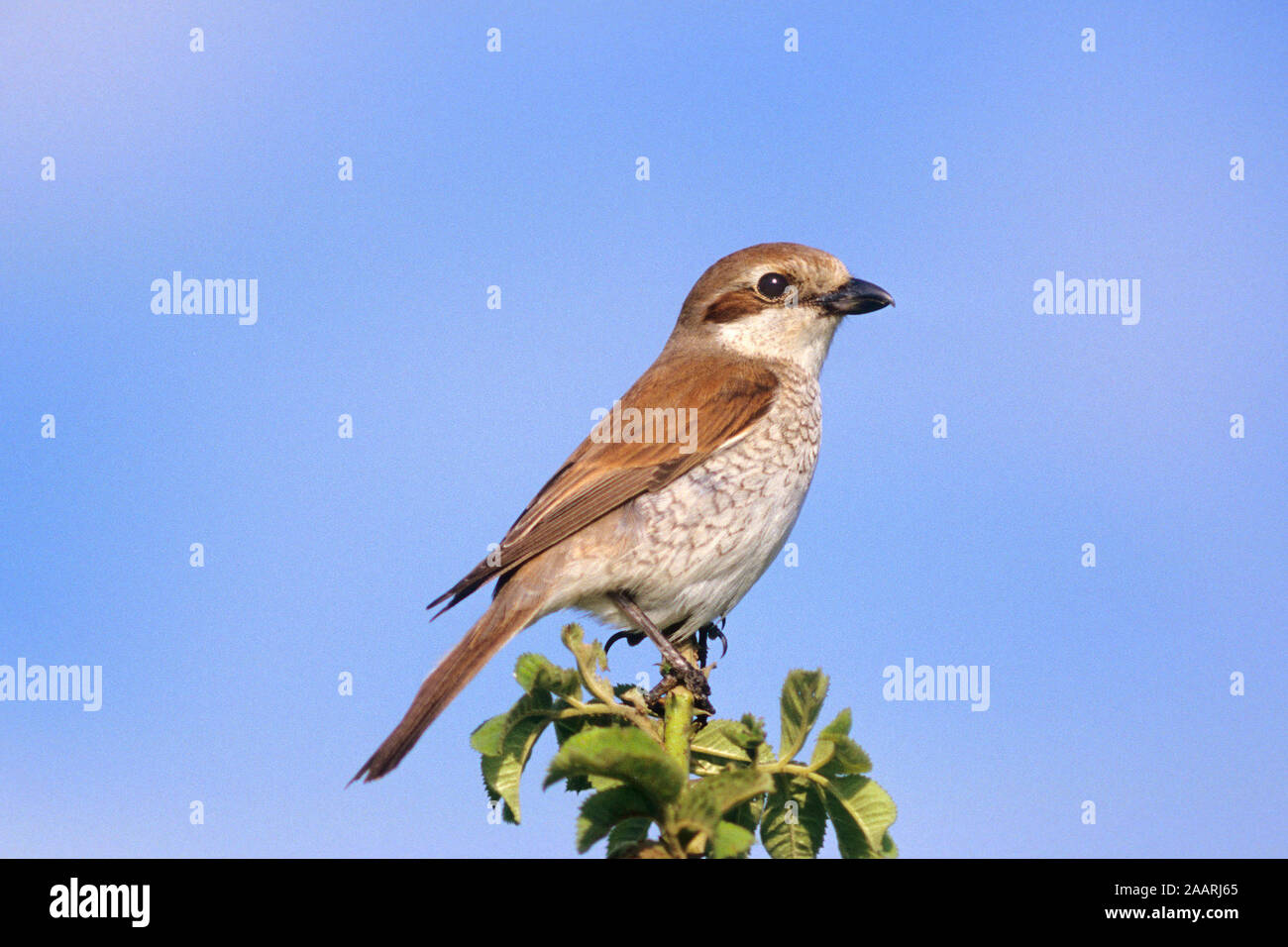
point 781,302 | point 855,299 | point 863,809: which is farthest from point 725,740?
point 781,302

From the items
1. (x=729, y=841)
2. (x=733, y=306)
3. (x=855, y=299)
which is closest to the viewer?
(x=729, y=841)

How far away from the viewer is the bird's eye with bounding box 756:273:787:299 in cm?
516

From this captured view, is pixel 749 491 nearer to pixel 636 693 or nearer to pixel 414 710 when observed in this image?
pixel 414 710

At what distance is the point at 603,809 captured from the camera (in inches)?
81.6

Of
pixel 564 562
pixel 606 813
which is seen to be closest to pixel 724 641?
A: pixel 564 562

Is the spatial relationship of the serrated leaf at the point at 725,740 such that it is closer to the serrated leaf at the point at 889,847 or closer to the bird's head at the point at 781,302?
the serrated leaf at the point at 889,847

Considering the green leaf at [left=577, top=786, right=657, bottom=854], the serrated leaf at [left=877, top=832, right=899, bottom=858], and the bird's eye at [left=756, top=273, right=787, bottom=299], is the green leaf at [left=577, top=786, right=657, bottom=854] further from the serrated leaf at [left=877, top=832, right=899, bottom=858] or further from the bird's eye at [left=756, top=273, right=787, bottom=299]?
the bird's eye at [left=756, top=273, right=787, bottom=299]

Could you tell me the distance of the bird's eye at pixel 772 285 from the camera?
516cm

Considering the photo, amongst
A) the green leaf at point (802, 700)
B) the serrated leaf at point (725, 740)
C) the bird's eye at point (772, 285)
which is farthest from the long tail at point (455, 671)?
the bird's eye at point (772, 285)

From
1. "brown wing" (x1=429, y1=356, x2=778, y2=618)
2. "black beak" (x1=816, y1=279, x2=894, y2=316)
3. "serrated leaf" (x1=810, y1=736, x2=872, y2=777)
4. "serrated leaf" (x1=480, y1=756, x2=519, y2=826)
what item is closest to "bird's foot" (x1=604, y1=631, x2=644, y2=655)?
"brown wing" (x1=429, y1=356, x2=778, y2=618)

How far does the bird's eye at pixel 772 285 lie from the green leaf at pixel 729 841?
3.53 metres

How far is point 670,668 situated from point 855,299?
207 centimetres

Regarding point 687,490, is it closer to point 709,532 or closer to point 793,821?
point 709,532
